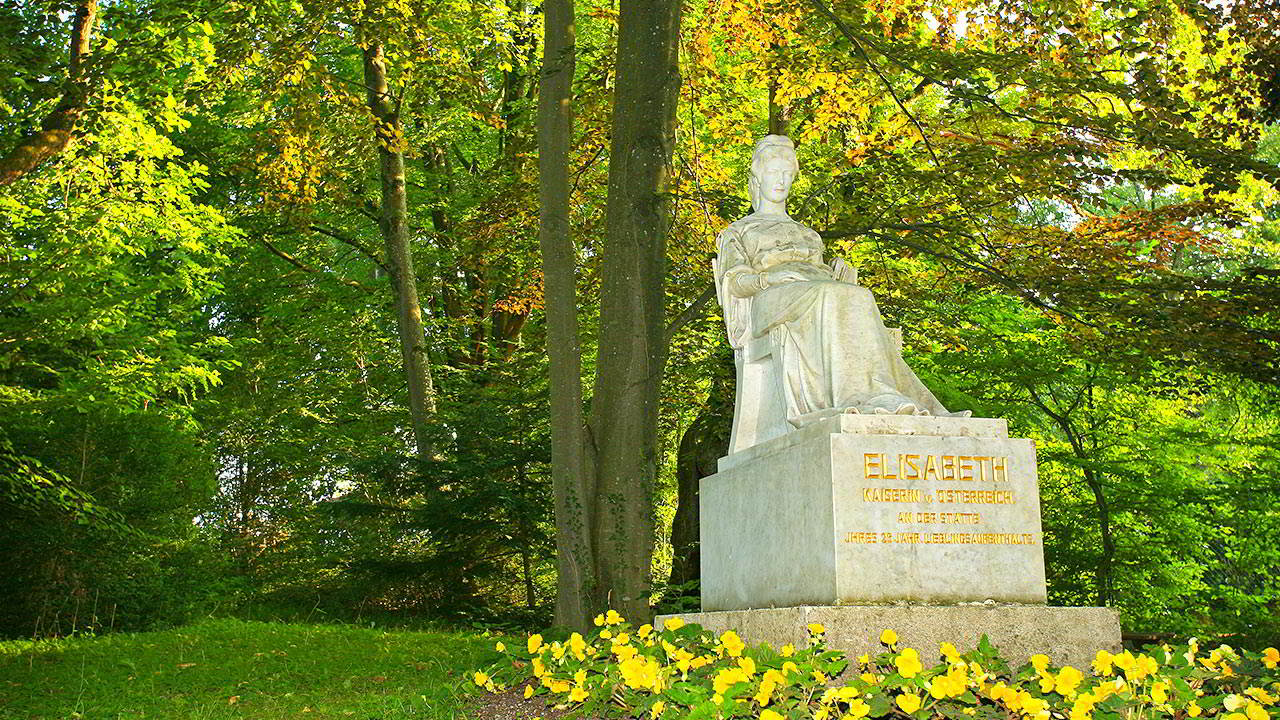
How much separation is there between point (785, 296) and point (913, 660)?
2.71m

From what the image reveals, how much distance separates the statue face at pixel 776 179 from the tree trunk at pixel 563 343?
232 cm

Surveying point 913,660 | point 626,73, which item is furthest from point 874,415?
point 626,73

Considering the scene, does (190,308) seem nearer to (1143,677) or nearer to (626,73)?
(626,73)

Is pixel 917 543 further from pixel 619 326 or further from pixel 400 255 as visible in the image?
pixel 400 255

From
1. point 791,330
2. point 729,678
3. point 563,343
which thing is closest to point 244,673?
point 563,343

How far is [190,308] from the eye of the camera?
50.2 feet

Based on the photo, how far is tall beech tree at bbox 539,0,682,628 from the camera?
8.63 metres

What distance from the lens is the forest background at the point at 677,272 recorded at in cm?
943

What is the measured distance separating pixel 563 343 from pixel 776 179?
250 cm

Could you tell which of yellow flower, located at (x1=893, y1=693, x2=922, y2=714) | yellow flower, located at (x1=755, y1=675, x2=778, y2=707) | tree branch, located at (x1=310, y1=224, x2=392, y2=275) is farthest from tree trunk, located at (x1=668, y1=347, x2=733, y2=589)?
yellow flower, located at (x1=893, y1=693, x2=922, y2=714)

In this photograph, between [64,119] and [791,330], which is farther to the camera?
[64,119]

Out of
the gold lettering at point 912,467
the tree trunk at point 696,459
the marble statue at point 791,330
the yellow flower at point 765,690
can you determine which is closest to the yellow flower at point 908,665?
the yellow flower at point 765,690

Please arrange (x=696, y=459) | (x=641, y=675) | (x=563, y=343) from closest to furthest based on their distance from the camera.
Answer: (x=641, y=675)
(x=563, y=343)
(x=696, y=459)

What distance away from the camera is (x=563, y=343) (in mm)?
8969
